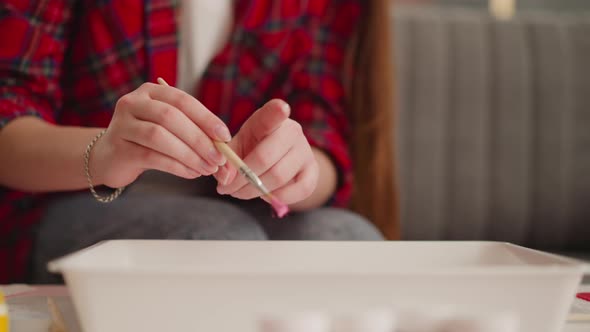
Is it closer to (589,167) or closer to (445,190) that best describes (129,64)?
(445,190)

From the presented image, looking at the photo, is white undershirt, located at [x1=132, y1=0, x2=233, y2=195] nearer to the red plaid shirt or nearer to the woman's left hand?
the red plaid shirt

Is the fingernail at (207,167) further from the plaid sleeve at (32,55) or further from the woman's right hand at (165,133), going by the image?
the plaid sleeve at (32,55)

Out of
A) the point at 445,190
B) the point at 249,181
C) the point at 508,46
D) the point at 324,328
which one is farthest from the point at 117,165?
the point at 508,46

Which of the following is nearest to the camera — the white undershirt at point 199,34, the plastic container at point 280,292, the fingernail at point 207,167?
the plastic container at point 280,292

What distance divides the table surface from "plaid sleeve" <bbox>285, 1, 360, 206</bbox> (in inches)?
11.5

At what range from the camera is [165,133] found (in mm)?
340

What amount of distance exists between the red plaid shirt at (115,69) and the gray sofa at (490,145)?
1.39 feet

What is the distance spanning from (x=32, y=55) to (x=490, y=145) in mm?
792

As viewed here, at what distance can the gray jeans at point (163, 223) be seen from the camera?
0.49 m

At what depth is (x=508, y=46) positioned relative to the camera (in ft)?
3.52

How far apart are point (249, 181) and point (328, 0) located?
418mm

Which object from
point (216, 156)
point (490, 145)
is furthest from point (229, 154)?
point (490, 145)

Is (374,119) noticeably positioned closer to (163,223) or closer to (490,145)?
(163,223)

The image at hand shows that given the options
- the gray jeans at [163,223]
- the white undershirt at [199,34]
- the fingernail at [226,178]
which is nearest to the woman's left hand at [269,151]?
the fingernail at [226,178]
